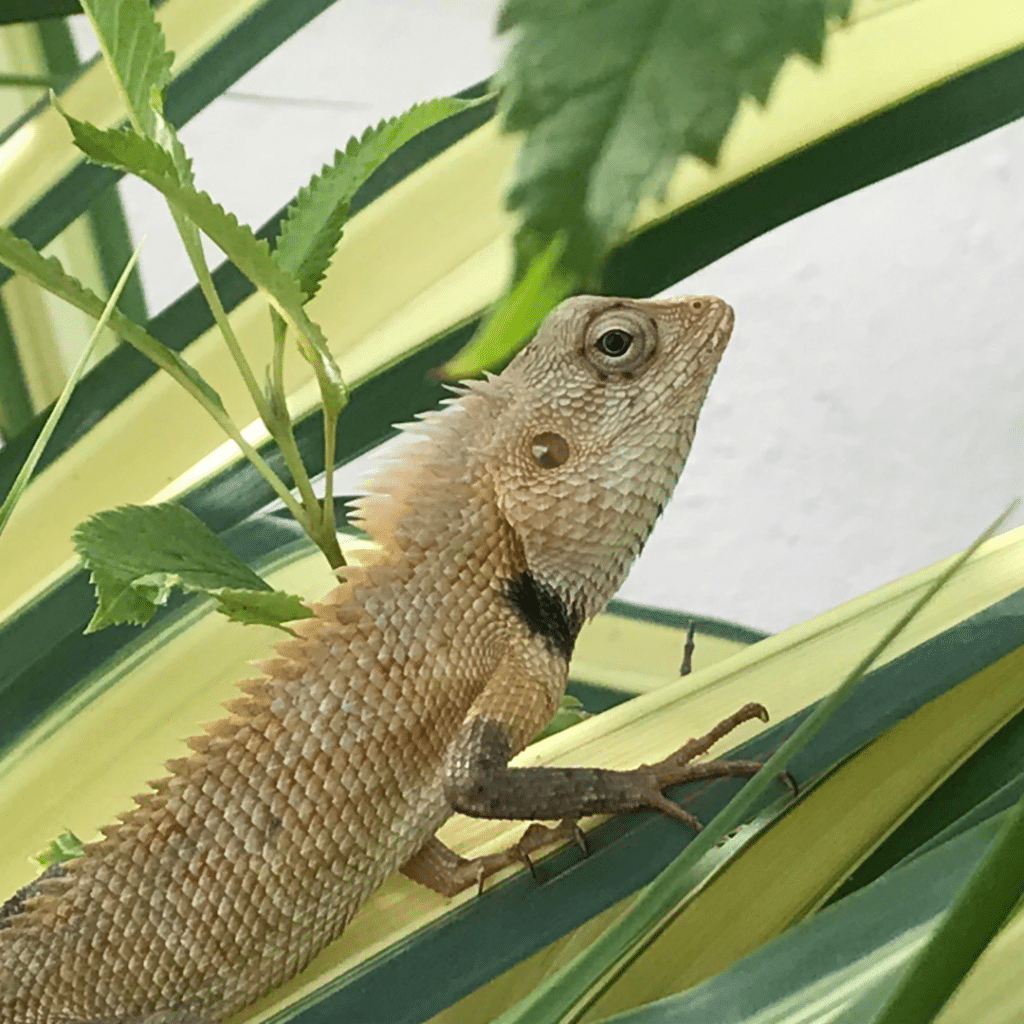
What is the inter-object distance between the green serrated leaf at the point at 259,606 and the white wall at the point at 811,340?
0.69 meters

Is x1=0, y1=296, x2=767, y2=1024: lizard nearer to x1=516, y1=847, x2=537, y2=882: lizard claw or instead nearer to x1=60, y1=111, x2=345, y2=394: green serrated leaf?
x1=516, y1=847, x2=537, y2=882: lizard claw

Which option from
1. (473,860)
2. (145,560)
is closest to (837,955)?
(473,860)

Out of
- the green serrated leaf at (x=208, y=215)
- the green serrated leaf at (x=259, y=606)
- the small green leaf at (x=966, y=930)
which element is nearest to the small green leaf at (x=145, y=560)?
the green serrated leaf at (x=259, y=606)

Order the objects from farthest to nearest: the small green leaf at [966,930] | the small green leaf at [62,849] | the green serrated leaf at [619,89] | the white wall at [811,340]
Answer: the white wall at [811,340]
the small green leaf at [62,849]
the small green leaf at [966,930]
the green serrated leaf at [619,89]

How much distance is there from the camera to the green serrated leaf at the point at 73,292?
0.36 meters

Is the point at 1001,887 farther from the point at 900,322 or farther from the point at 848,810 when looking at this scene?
the point at 900,322

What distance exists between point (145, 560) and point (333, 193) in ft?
0.66

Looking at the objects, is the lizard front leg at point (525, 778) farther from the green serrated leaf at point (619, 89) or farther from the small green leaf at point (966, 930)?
the green serrated leaf at point (619, 89)

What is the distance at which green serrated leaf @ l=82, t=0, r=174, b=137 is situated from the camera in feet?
1.08

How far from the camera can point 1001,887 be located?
189 millimetres

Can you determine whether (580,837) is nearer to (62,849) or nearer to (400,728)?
(400,728)

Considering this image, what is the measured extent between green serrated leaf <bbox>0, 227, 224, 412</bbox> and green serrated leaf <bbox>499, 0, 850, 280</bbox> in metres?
0.34

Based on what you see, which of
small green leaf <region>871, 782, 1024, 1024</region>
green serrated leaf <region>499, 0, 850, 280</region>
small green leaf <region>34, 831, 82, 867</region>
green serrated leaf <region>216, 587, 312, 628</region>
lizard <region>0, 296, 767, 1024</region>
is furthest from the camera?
small green leaf <region>34, 831, 82, 867</region>

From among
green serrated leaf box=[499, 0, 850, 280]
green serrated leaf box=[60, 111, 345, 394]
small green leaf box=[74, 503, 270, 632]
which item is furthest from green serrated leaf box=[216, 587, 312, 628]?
green serrated leaf box=[499, 0, 850, 280]
